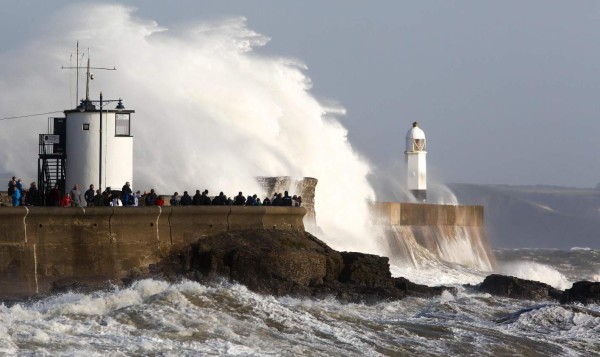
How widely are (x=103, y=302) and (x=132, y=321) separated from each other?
843 millimetres

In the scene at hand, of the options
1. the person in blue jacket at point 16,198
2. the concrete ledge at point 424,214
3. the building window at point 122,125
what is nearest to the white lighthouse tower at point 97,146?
the building window at point 122,125

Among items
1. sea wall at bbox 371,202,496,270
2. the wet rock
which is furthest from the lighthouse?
sea wall at bbox 371,202,496,270

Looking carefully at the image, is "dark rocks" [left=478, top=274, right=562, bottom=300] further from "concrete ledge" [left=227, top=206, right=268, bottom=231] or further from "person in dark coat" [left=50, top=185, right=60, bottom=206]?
"person in dark coat" [left=50, top=185, right=60, bottom=206]

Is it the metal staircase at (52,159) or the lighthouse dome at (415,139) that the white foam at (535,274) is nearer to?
the lighthouse dome at (415,139)

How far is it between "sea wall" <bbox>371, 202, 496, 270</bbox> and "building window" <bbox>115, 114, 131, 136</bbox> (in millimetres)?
7189

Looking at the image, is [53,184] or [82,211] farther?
[53,184]

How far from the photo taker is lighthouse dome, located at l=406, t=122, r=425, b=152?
30297 millimetres

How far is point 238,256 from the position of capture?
53.7ft

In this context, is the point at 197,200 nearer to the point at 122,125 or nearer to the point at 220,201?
the point at 220,201

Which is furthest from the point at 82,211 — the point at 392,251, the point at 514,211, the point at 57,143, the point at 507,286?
the point at 514,211

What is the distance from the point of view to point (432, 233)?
27422 millimetres

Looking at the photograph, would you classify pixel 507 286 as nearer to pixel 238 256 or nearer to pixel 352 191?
pixel 238 256

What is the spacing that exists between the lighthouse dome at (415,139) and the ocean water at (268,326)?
12903 mm

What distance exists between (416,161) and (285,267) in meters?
14.2
